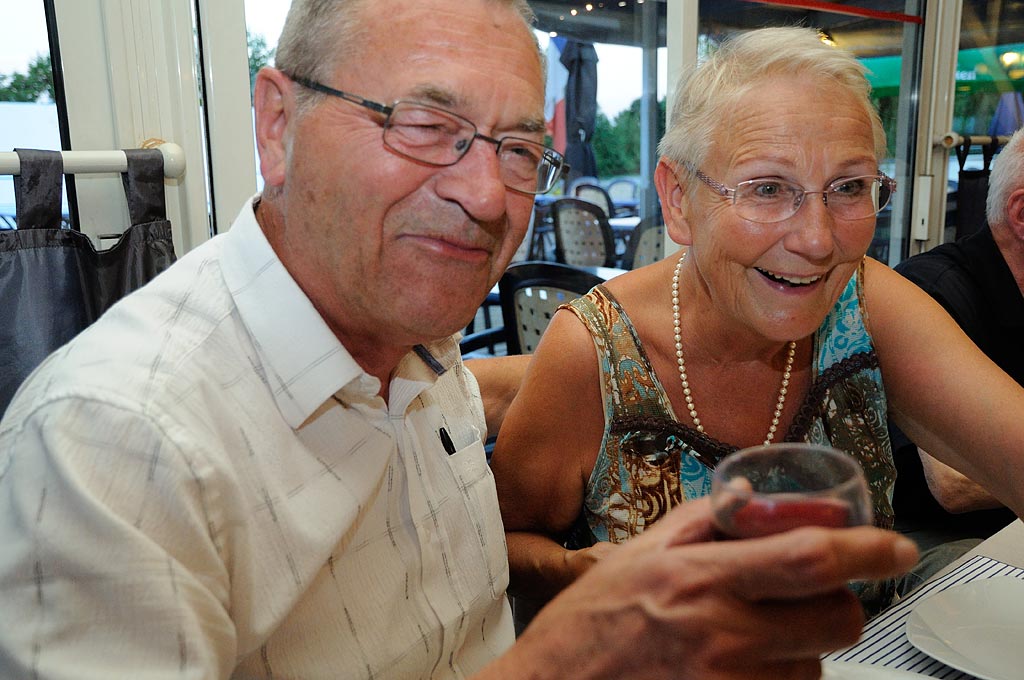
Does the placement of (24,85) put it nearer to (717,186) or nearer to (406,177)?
(406,177)

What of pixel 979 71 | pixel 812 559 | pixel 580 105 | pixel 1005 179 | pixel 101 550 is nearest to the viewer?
pixel 812 559

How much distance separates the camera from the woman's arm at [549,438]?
148 cm

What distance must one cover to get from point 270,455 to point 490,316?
2.89m

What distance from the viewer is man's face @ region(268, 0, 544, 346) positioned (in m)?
0.95

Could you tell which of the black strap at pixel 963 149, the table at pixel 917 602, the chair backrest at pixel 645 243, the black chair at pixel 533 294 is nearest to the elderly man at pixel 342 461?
the table at pixel 917 602

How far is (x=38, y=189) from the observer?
161 centimetres

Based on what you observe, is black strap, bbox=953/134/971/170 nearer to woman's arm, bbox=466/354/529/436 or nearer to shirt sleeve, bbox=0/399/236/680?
woman's arm, bbox=466/354/529/436

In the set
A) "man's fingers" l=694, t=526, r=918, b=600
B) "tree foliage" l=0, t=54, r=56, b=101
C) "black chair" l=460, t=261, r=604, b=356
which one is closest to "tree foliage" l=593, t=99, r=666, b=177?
"black chair" l=460, t=261, r=604, b=356

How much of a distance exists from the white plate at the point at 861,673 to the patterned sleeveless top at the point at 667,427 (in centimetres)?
48

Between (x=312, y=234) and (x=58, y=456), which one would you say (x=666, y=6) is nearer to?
(x=312, y=234)

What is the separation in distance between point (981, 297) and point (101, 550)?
2.27 meters

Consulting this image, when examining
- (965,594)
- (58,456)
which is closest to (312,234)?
(58,456)

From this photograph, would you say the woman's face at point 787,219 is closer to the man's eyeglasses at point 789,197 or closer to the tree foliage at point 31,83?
the man's eyeglasses at point 789,197

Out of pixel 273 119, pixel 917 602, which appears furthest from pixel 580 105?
pixel 917 602
